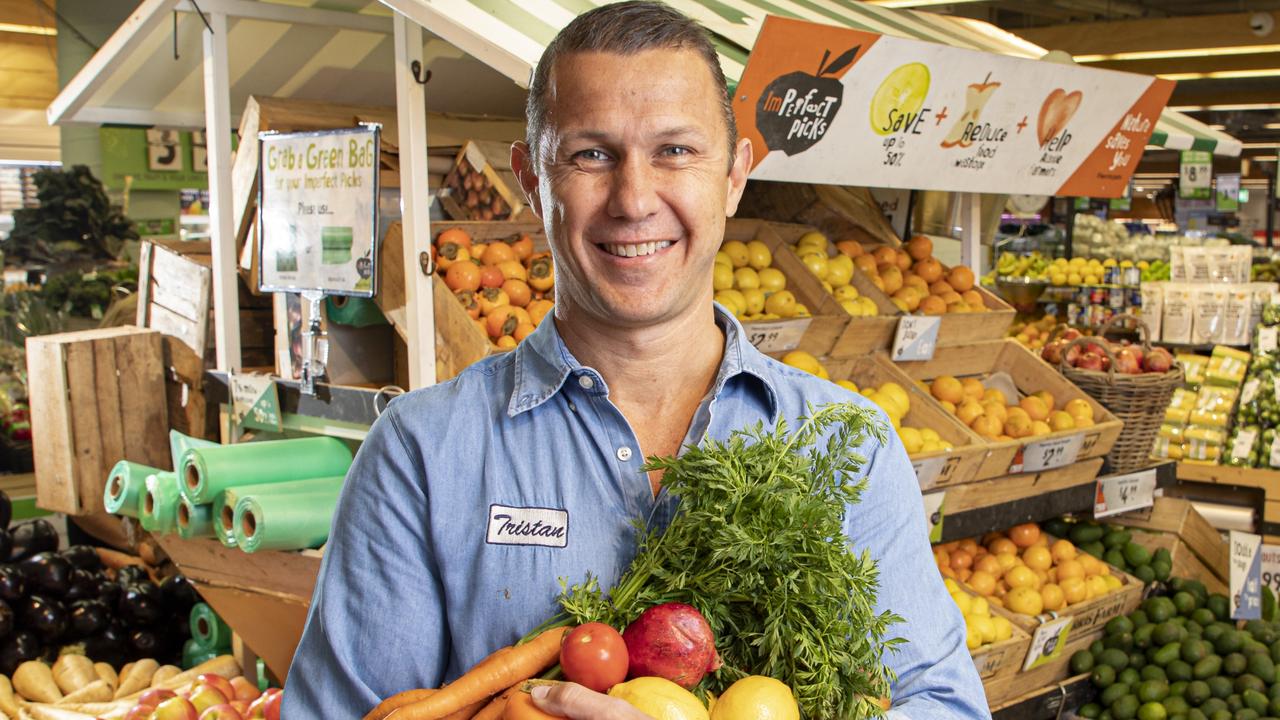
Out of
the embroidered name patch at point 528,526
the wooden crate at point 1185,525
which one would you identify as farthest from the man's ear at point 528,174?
the wooden crate at point 1185,525

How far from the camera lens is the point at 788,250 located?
3.82 m

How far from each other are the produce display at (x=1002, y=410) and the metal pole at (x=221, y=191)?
93.1 inches

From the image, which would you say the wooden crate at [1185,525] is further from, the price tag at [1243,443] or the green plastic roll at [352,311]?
the green plastic roll at [352,311]

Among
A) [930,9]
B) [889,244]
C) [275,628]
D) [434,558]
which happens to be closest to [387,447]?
[434,558]

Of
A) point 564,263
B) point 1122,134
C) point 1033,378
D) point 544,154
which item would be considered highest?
point 1122,134

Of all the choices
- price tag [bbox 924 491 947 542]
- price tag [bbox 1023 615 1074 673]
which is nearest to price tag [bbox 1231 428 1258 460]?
price tag [bbox 1023 615 1074 673]

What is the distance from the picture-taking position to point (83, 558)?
424 cm

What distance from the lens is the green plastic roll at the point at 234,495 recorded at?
2.77 meters

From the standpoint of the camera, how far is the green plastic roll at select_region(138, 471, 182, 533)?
2.93m

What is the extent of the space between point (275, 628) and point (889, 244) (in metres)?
2.66

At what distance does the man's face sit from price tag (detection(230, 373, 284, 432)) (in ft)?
7.40

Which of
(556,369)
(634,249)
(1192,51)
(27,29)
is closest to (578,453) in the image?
(556,369)

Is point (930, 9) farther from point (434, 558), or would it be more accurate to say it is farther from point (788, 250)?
point (434, 558)

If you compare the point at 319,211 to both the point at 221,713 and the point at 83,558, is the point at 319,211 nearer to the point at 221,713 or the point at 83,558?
the point at 221,713
